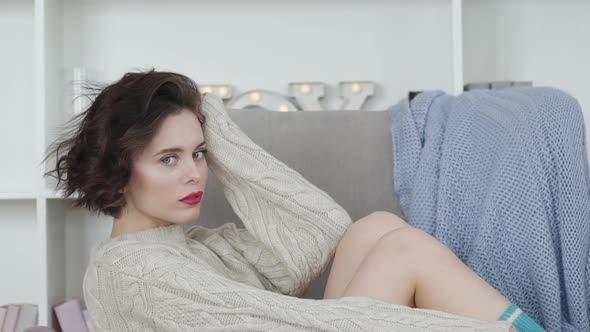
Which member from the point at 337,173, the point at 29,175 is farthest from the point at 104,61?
the point at 337,173

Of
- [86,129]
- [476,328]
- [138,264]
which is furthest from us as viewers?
[86,129]

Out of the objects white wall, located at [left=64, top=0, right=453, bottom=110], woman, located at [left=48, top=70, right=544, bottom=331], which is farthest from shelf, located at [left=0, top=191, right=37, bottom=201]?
woman, located at [left=48, top=70, right=544, bottom=331]

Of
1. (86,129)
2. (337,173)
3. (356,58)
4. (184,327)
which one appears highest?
(356,58)

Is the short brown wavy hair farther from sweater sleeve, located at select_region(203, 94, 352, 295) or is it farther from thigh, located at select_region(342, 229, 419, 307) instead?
thigh, located at select_region(342, 229, 419, 307)

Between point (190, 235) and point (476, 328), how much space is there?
0.67 meters

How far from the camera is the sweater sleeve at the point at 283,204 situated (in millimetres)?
1476

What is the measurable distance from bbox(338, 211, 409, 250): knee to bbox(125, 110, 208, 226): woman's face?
290 millimetres

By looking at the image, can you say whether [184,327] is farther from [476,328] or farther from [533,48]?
[533,48]

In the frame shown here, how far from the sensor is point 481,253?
4.68 feet

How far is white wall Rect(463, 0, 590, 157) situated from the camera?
2.62m

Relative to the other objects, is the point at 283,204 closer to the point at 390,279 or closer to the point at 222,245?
the point at 222,245

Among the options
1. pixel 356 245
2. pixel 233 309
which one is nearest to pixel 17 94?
pixel 356 245

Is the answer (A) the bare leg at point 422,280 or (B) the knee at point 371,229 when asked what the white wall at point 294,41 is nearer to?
(B) the knee at point 371,229

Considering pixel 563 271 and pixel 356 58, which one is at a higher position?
pixel 356 58
